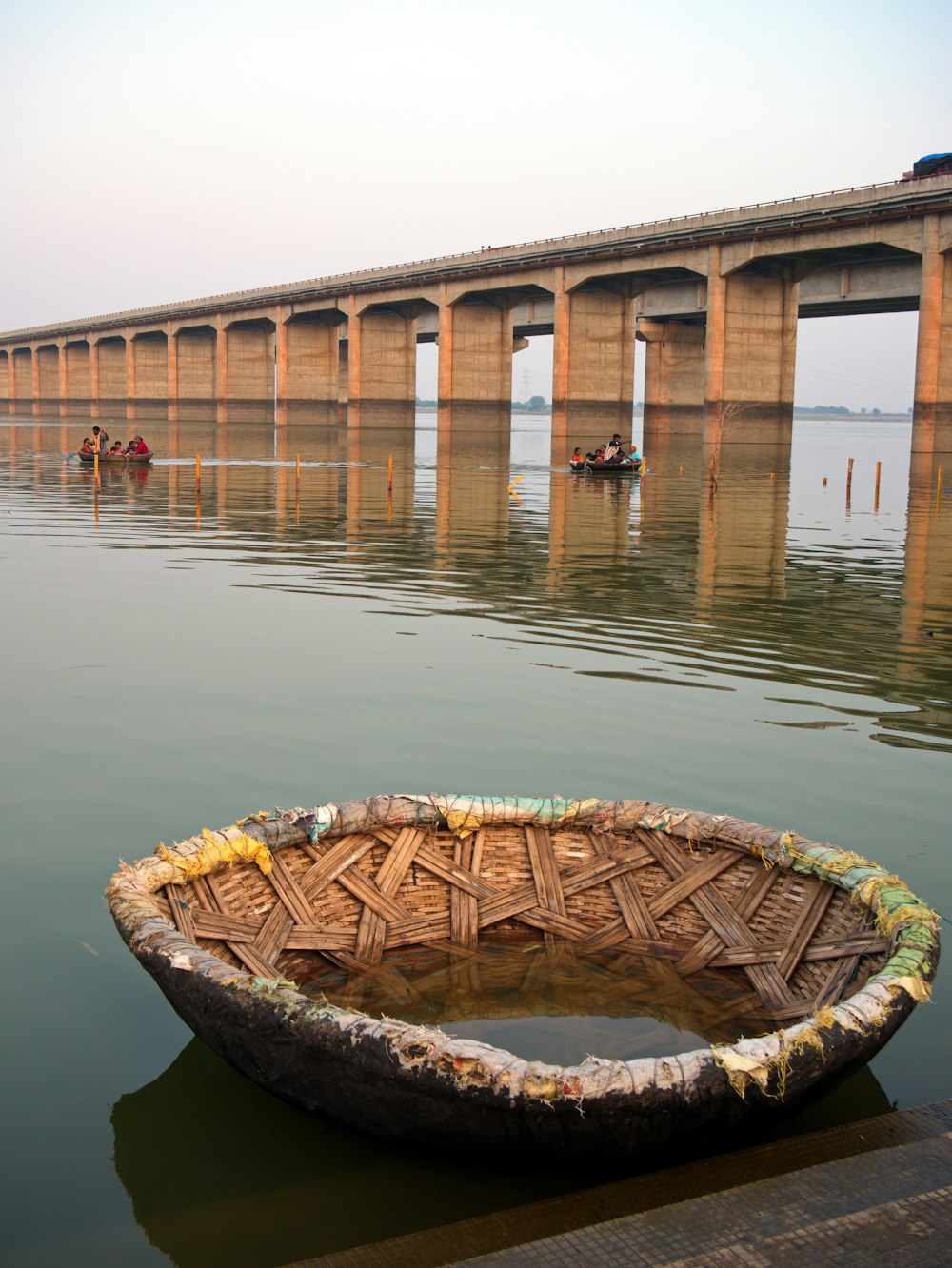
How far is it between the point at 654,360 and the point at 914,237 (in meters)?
40.6

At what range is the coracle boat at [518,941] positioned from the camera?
4660mm

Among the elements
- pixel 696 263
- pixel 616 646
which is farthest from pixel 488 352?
pixel 616 646

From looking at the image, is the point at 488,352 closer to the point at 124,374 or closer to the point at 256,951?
the point at 124,374

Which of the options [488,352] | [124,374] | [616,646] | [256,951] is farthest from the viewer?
[124,374]

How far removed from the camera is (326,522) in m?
31.1

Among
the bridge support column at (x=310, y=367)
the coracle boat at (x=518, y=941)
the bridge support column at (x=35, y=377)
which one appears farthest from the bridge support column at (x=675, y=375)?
the coracle boat at (x=518, y=941)

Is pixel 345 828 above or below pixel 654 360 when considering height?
below

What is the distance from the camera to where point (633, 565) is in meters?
23.2

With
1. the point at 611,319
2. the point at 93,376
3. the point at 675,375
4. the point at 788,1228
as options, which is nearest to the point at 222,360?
the point at 93,376

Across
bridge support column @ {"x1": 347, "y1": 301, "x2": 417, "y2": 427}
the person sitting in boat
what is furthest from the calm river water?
bridge support column @ {"x1": 347, "y1": 301, "x2": 417, "y2": 427}

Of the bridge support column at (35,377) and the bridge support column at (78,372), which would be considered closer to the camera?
the bridge support column at (78,372)

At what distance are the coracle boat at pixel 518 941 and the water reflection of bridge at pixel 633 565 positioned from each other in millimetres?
4825

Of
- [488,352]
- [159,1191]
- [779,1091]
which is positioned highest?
[488,352]

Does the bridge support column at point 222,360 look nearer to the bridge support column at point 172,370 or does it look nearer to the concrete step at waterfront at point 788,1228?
the bridge support column at point 172,370
